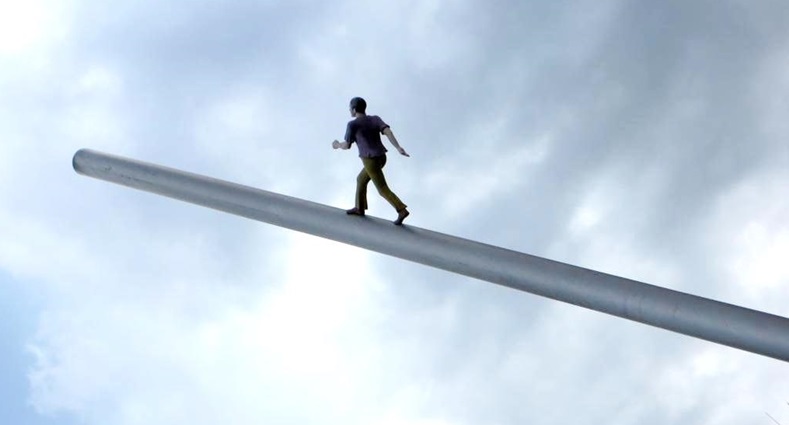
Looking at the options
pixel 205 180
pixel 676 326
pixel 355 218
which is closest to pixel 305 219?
pixel 355 218

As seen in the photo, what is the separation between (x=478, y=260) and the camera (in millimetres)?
12883

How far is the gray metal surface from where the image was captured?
11.7 meters

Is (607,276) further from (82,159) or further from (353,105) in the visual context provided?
(82,159)

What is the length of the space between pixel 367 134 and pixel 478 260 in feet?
7.82

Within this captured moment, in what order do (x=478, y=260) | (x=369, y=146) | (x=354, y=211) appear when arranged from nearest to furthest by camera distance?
(x=478, y=260), (x=369, y=146), (x=354, y=211)

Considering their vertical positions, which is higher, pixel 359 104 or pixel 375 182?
pixel 359 104

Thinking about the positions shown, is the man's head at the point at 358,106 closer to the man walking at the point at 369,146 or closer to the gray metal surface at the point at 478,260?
the man walking at the point at 369,146

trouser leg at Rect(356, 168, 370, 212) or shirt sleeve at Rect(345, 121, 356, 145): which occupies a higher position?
shirt sleeve at Rect(345, 121, 356, 145)

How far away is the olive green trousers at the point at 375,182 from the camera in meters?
13.9

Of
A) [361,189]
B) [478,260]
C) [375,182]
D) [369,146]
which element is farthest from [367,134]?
[478,260]

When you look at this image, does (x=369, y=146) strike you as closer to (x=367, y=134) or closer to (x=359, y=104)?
(x=367, y=134)

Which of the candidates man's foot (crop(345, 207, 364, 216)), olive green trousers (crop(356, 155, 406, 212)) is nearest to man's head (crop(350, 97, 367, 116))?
olive green trousers (crop(356, 155, 406, 212))

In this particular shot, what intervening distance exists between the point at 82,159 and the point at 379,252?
15.3ft

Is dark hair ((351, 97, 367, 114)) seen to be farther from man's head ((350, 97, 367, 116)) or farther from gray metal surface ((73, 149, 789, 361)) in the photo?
gray metal surface ((73, 149, 789, 361))
